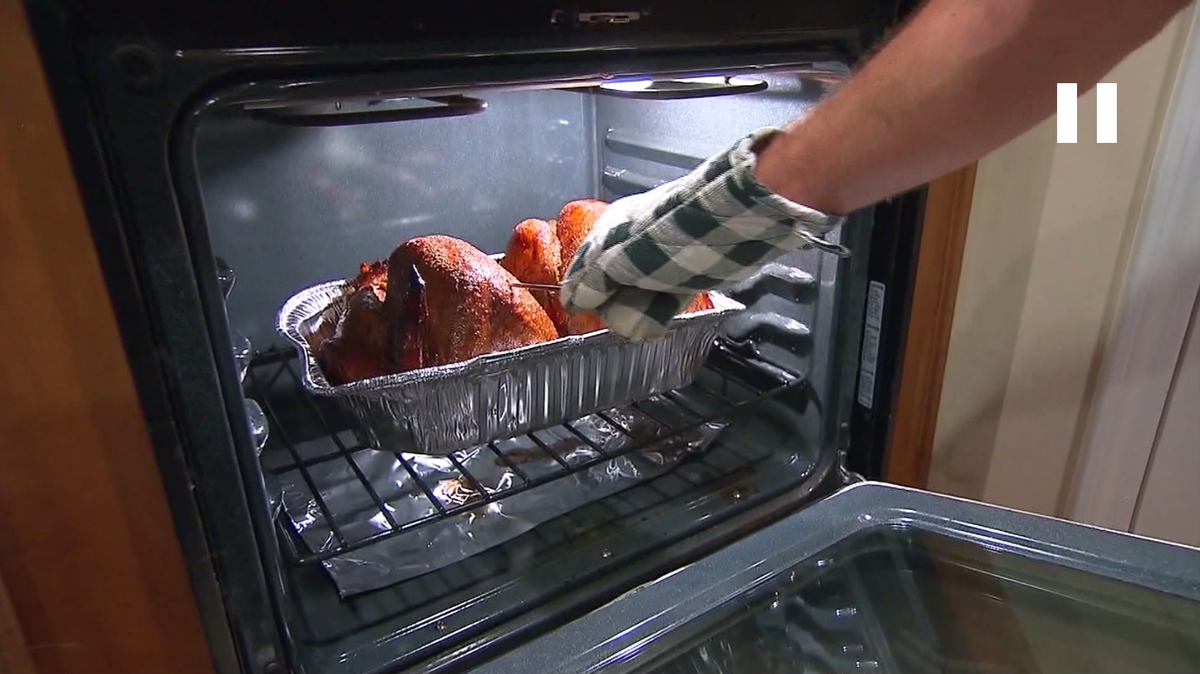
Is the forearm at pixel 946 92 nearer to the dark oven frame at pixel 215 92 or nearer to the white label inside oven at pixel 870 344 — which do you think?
the dark oven frame at pixel 215 92

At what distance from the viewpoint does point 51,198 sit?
388mm

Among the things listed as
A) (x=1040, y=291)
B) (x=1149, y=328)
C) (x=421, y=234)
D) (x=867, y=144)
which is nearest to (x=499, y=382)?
(x=421, y=234)

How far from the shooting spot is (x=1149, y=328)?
0.87 metres

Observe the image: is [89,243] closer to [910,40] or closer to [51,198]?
[51,198]

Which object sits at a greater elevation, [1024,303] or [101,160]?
[101,160]

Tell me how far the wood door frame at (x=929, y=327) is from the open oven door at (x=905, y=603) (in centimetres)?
21

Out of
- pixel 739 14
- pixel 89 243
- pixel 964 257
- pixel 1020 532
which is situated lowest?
pixel 1020 532

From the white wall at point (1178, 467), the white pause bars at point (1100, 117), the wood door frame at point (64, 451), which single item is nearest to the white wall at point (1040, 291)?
the white pause bars at point (1100, 117)

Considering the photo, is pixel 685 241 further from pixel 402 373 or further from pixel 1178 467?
pixel 1178 467

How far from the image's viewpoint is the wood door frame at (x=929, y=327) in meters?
0.76

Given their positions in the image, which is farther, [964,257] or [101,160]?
[964,257]

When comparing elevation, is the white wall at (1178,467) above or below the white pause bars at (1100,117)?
below

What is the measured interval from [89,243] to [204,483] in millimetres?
160

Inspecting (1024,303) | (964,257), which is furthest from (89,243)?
(1024,303)
